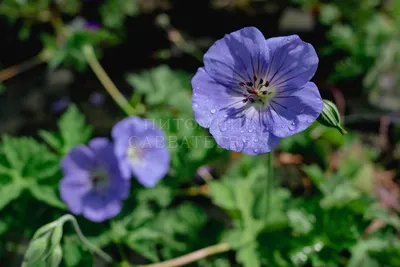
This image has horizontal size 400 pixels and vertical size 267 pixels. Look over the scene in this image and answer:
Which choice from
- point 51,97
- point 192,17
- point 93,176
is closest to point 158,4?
point 192,17

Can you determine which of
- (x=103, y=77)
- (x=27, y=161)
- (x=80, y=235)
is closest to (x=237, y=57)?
(x=80, y=235)

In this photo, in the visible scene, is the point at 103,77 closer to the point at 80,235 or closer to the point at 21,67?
the point at 21,67

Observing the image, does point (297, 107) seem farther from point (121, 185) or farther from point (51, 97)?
point (51, 97)

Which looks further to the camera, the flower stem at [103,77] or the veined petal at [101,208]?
the flower stem at [103,77]

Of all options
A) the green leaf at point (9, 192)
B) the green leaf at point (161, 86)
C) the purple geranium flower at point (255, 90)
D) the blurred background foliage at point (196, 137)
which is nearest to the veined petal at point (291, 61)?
the purple geranium flower at point (255, 90)

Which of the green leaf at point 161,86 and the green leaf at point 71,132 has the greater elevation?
the green leaf at point 71,132

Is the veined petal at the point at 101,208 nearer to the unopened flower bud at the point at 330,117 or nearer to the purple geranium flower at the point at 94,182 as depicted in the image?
the purple geranium flower at the point at 94,182

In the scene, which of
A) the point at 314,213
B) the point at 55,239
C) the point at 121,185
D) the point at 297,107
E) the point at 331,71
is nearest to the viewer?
the point at 297,107
